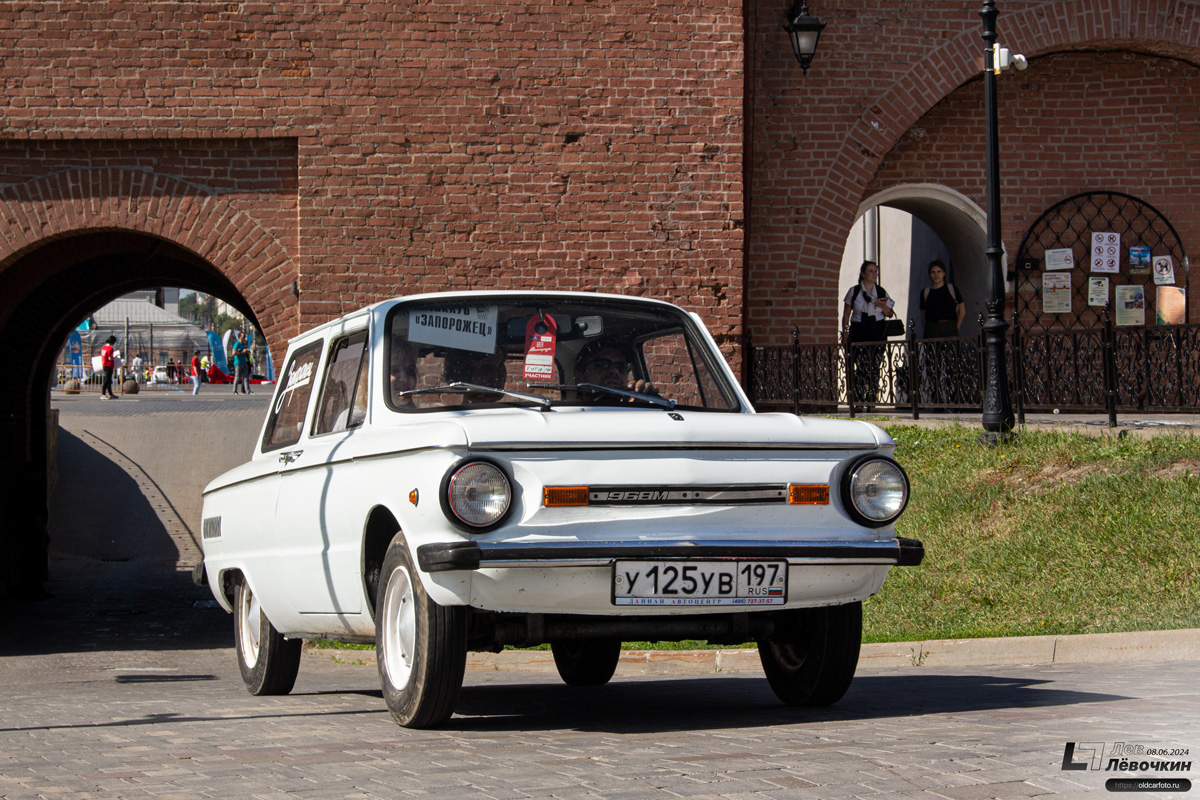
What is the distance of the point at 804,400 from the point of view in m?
14.9

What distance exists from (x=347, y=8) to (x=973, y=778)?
37.7ft

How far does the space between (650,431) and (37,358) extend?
644 inches

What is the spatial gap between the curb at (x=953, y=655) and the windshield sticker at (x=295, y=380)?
2.71m

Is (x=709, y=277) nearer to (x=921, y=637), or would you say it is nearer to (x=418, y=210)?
(x=418, y=210)

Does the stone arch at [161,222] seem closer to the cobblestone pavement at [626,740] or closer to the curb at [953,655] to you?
the curb at [953,655]

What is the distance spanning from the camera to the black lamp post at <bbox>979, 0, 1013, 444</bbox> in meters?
12.2

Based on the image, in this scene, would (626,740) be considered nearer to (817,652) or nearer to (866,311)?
(817,652)

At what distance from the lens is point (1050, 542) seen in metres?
9.60

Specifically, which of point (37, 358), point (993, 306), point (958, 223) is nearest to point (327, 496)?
point (993, 306)

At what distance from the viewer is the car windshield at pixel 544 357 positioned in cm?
555

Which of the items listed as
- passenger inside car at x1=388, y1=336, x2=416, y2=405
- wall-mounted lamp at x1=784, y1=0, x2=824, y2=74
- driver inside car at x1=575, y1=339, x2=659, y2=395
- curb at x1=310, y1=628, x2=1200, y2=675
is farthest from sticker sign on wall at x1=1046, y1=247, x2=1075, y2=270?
passenger inside car at x1=388, y1=336, x2=416, y2=405

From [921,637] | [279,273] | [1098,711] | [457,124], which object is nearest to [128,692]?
[921,637]

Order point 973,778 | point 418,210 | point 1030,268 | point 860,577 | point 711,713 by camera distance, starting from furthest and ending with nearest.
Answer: point 1030,268 → point 418,210 → point 711,713 → point 860,577 → point 973,778

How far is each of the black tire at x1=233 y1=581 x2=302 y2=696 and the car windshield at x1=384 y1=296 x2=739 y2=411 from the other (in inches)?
73.2
